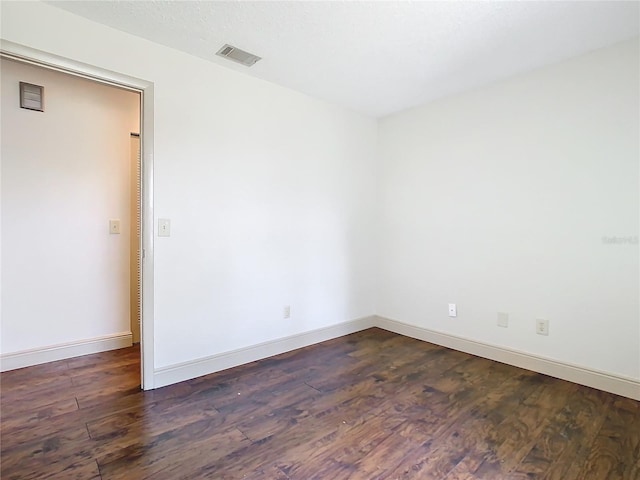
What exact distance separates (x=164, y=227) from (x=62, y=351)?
159cm

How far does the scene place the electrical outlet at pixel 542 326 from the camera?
2.70 m

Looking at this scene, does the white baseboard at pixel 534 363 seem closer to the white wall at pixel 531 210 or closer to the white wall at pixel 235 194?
the white wall at pixel 531 210

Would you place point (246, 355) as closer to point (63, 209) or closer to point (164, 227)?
point (164, 227)

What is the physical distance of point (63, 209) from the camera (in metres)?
2.92

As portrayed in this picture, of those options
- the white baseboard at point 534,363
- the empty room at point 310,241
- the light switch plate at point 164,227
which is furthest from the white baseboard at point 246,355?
the light switch plate at point 164,227

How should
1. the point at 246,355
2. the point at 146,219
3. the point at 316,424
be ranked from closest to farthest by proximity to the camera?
the point at 316,424 < the point at 146,219 < the point at 246,355

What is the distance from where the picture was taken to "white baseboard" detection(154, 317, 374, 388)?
2488mm

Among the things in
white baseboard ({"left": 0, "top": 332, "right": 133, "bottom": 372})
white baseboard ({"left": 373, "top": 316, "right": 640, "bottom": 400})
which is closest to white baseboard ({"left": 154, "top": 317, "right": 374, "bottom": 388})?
white baseboard ({"left": 373, "top": 316, "right": 640, "bottom": 400})

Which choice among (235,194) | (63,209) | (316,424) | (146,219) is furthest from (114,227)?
(316,424)

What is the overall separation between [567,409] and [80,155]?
4.19 m

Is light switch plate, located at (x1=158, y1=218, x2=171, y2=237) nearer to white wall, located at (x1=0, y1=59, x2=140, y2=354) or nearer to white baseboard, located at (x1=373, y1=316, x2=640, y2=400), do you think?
white wall, located at (x1=0, y1=59, x2=140, y2=354)

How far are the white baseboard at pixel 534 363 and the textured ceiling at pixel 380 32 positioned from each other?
232 centimetres

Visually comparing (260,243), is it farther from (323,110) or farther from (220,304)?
(323,110)

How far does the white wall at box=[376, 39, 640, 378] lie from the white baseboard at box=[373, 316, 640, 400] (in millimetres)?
55
